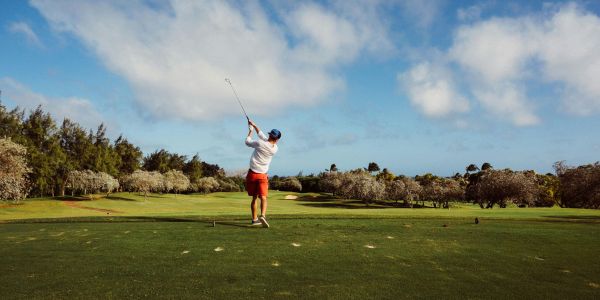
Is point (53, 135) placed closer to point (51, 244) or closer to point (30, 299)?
point (51, 244)

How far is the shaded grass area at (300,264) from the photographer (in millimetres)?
5227

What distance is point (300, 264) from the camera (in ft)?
21.8

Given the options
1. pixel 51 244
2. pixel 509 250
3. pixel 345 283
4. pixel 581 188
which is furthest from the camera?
pixel 581 188

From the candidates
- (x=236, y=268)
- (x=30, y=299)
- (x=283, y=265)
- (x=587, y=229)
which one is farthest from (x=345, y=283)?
(x=587, y=229)

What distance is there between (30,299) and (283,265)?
12.1 ft

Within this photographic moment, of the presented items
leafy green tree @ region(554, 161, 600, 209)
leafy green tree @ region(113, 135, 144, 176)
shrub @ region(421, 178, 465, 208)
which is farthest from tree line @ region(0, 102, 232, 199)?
leafy green tree @ region(554, 161, 600, 209)

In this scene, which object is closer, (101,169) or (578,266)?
(578,266)

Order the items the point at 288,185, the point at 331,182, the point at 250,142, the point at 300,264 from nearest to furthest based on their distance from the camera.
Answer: the point at 300,264
the point at 250,142
the point at 331,182
the point at 288,185

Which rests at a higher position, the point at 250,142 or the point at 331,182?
the point at 250,142

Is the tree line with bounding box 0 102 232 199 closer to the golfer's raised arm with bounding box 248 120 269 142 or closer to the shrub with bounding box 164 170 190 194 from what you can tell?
the shrub with bounding box 164 170 190 194

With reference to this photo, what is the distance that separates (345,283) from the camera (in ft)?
18.3

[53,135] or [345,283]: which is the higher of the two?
[53,135]

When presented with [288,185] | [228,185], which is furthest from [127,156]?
[288,185]

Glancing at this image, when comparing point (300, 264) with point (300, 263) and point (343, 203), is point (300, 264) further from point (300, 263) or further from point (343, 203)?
point (343, 203)
